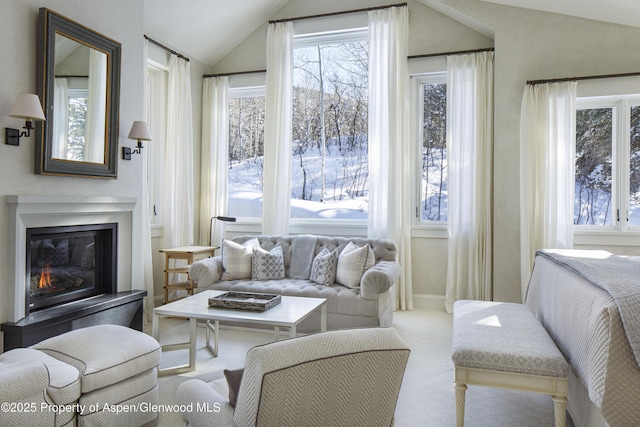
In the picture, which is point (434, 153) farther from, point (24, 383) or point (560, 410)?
point (24, 383)

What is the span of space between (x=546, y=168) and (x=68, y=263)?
13.8ft

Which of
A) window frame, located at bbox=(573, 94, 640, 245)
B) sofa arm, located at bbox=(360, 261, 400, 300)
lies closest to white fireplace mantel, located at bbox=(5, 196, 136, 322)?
sofa arm, located at bbox=(360, 261, 400, 300)

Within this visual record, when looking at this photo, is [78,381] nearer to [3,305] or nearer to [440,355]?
[3,305]

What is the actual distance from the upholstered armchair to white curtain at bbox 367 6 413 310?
362cm

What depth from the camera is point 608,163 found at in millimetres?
4387

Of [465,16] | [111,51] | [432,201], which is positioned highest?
[465,16]

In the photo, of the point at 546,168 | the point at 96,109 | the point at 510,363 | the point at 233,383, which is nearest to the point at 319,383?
the point at 233,383

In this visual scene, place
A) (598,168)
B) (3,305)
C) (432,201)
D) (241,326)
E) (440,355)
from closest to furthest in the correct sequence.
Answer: (3,305) → (440,355) → (241,326) → (598,168) → (432,201)

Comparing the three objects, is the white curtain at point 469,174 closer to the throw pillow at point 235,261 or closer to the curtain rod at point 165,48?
the throw pillow at point 235,261

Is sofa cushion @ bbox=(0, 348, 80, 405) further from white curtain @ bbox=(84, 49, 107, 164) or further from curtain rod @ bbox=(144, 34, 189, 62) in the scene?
curtain rod @ bbox=(144, 34, 189, 62)

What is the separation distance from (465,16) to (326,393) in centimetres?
448

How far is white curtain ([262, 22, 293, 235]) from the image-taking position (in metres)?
5.33

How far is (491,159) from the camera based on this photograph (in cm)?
468

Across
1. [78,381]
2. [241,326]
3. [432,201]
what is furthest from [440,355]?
[78,381]
